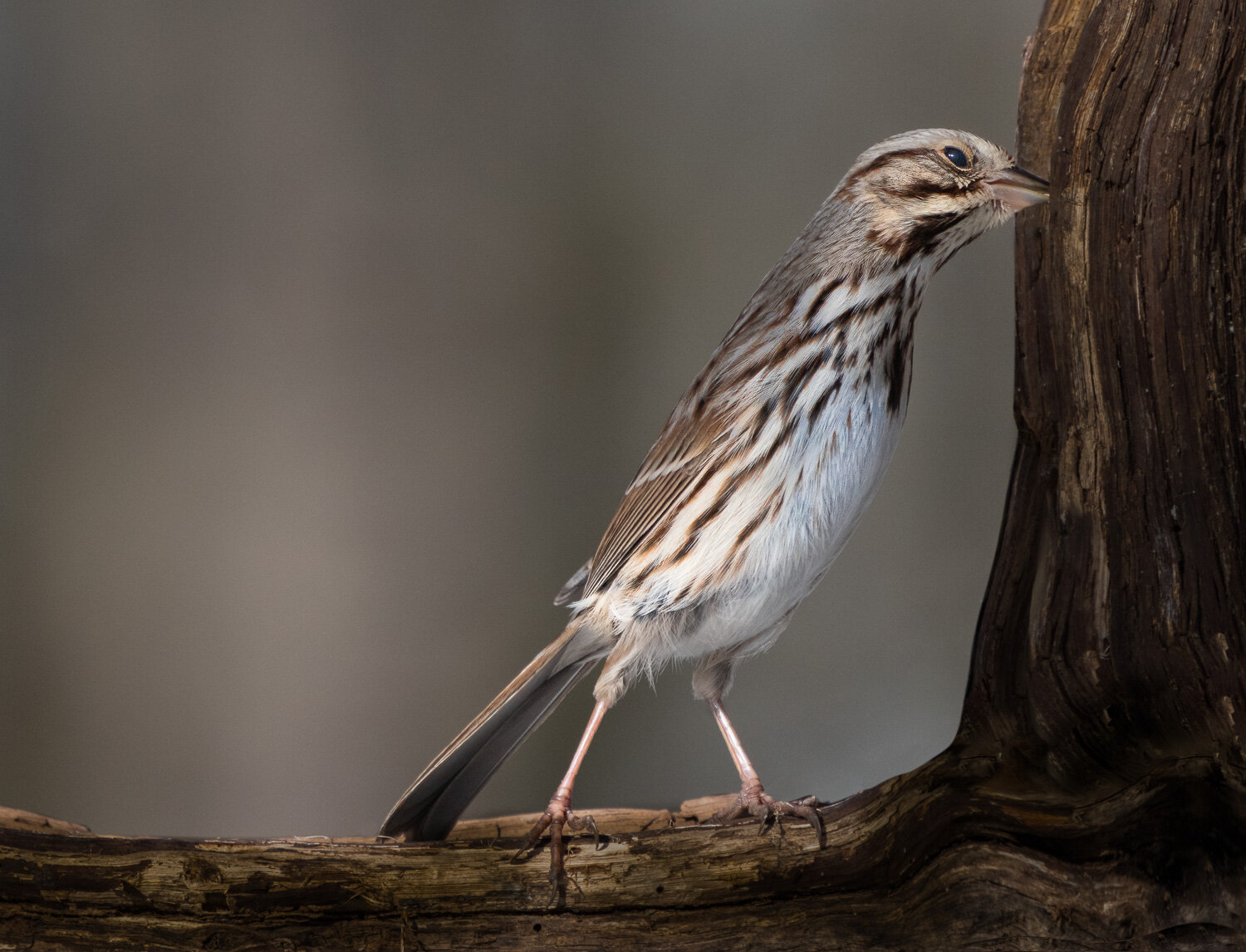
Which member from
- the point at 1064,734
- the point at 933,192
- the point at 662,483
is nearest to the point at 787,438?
the point at 662,483

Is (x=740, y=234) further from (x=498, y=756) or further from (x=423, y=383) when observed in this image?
(x=498, y=756)

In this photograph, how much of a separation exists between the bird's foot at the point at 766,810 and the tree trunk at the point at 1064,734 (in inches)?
0.7

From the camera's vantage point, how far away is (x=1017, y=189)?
128 cm

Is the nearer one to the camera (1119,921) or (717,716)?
(1119,921)

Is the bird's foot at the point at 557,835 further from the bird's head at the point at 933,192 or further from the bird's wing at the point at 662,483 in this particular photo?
the bird's head at the point at 933,192

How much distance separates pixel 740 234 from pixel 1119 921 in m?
1.81

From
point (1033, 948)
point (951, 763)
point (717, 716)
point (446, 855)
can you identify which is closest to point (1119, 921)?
point (1033, 948)

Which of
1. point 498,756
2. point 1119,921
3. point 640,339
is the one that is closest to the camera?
point 1119,921

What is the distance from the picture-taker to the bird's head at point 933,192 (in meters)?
1.30

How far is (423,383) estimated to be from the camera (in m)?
2.66

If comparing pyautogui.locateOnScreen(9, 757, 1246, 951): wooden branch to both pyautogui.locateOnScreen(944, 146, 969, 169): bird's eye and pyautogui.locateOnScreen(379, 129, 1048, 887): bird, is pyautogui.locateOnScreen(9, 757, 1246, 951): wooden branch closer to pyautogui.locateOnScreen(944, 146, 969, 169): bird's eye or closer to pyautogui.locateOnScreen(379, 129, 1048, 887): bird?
pyautogui.locateOnScreen(379, 129, 1048, 887): bird

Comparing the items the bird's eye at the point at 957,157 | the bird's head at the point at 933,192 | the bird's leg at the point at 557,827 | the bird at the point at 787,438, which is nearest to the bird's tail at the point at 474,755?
the bird at the point at 787,438

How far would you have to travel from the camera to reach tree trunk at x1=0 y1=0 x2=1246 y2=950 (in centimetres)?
118

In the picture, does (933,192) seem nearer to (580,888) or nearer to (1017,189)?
(1017,189)
